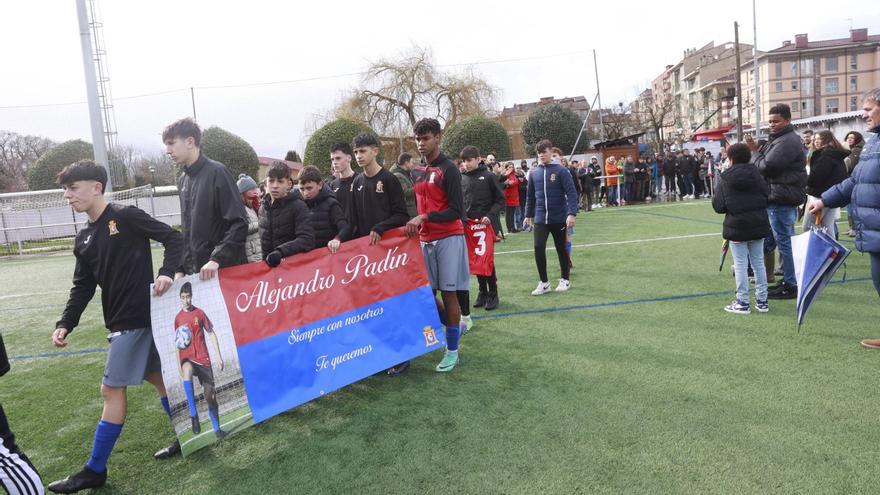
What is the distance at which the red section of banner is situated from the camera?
11.8 ft

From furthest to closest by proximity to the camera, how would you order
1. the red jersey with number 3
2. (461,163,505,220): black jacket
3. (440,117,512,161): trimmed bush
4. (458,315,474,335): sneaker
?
(440,117,512,161): trimmed bush → (461,163,505,220): black jacket → the red jersey with number 3 → (458,315,474,335): sneaker

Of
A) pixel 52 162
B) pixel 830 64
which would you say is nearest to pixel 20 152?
pixel 52 162

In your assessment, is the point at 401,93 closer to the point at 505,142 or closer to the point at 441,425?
the point at 505,142

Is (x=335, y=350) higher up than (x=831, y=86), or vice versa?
(x=831, y=86)

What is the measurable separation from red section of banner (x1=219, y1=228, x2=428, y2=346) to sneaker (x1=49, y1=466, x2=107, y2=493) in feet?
3.36

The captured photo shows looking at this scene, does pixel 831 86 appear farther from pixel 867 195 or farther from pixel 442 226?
pixel 442 226

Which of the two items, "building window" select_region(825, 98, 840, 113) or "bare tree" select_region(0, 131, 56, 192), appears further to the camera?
"building window" select_region(825, 98, 840, 113)

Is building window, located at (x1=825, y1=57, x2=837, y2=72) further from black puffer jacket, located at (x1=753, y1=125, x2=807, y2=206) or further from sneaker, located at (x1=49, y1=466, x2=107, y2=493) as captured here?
sneaker, located at (x1=49, y1=466, x2=107, y2=493)

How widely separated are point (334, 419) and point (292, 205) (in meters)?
1.73

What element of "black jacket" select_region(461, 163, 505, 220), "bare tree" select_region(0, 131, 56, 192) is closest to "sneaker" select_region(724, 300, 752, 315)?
"black jacket" select_region(461, 163, 505, 220)

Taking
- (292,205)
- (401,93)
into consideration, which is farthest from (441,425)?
(401,93)

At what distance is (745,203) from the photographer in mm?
5504

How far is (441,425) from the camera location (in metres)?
3.60

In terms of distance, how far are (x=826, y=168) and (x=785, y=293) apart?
2.23 meters
